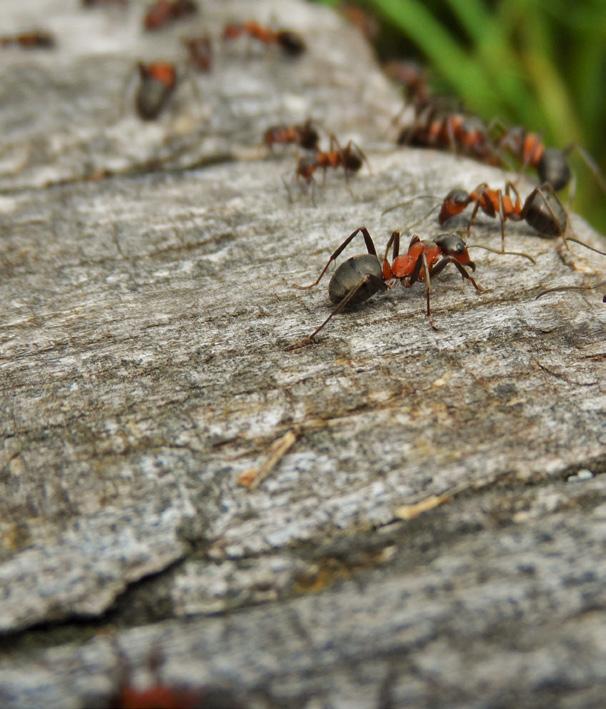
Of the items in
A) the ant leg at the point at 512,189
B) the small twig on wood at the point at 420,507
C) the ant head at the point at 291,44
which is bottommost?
the small twig on wood at the point at 420,507

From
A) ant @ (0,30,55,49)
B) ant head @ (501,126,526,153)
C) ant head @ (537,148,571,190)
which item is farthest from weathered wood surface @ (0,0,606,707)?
ant @ (0,30,55,49)

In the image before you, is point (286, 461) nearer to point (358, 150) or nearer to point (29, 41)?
point (358, 150)

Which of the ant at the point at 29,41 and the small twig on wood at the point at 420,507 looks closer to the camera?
the small twig on wood at the point at 420,507

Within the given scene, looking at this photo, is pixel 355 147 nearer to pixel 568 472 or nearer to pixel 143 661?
pixel 568 472

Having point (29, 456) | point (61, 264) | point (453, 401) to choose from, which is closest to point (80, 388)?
point (29, 456)

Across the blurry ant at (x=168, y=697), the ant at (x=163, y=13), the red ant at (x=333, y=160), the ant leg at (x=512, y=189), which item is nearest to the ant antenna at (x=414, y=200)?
the ant leg at (x=512, y=189)

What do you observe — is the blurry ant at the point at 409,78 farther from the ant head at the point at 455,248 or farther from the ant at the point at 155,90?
the ant head at the point at 455,248

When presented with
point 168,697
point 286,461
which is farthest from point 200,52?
point 168,697
